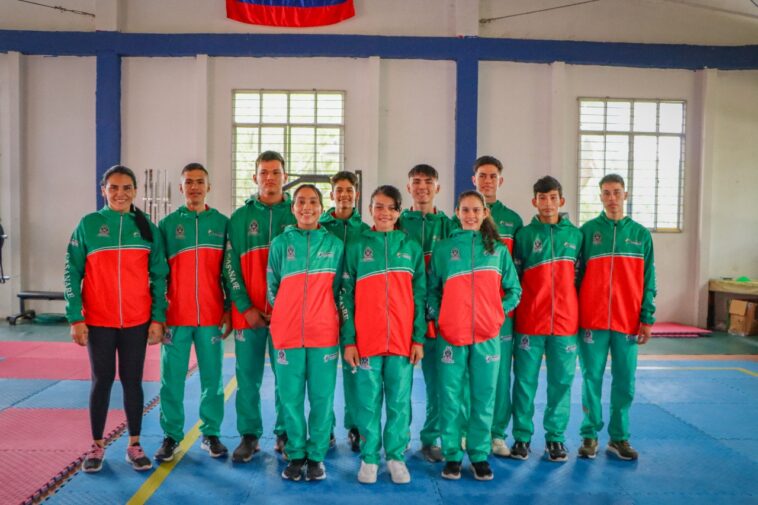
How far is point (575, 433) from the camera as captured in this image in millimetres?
4547

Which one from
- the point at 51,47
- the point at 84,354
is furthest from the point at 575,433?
the point at 51,47

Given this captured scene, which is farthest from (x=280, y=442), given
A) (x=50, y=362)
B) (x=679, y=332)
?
(x=679, y=332)

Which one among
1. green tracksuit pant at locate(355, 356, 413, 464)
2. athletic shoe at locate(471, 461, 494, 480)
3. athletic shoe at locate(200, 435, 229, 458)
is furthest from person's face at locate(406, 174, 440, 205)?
athletic shoe at locate(200, 435, 229, 458)

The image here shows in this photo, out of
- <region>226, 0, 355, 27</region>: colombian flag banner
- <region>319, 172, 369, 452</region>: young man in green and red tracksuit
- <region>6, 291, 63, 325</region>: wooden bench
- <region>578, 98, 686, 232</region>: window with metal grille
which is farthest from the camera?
<region>578, 98, 686, 232</region>: window with metal grille

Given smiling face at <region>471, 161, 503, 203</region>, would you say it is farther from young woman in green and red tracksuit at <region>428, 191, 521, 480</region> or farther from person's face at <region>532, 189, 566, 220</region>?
young woman in green and red tracksuit at <region>428, 191, 521, 480</region>

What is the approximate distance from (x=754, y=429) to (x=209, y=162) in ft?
28.6

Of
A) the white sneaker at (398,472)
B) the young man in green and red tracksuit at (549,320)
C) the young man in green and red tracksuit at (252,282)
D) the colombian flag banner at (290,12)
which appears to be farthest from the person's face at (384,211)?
the colombian flag banner at (290,12)

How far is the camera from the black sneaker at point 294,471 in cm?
356

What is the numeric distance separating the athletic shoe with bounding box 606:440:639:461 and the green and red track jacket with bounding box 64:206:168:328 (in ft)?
11.4

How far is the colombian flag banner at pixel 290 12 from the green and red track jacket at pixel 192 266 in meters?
6.87

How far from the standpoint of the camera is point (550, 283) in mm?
3953

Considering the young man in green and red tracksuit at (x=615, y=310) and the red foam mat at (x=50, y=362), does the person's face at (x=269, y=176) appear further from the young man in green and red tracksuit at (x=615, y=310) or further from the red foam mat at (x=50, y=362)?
the red foam mat at (x=50, y=362)

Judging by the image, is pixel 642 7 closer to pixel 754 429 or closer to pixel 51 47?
pixel 754 429

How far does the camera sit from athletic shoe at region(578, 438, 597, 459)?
158 inches
